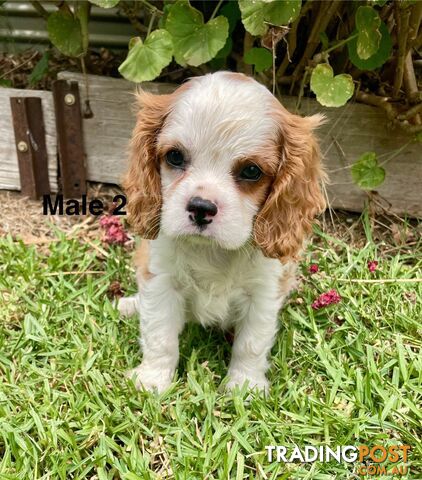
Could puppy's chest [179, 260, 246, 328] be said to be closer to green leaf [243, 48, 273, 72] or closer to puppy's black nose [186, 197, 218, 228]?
puppy's black nose [186, 197, 218, 228]

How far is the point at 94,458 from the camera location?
84.8 inches

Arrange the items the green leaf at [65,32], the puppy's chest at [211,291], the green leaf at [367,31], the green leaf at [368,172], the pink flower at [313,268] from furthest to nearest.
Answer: the green leaf at [65,32] < the green leaf at [368,172] < the pink flower at [313,268] < the green leaf at [367,31] < the puppy's chest at [211,291]

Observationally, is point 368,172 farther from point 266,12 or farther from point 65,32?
point 65,32

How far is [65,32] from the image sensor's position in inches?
139

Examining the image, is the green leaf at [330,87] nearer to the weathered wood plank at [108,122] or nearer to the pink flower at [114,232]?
the weathered wood plank at [108,122]

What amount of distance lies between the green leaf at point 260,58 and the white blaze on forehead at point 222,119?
1.10 m

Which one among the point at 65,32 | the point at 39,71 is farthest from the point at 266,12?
the point at 39,71

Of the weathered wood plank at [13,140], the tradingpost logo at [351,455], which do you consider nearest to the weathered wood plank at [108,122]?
the weathered wood plank at [13,140]

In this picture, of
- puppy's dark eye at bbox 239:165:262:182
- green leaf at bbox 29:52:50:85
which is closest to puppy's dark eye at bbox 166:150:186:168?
puppy's dark eye at bbox 239:165:262:182

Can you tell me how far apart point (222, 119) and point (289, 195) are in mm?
432

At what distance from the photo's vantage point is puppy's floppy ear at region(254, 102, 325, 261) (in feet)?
7.38

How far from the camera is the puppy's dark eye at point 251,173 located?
2.18 meters

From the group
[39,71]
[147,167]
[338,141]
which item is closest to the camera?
[147,167]

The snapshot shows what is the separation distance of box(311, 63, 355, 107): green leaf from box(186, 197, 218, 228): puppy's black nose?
1.23 metres
